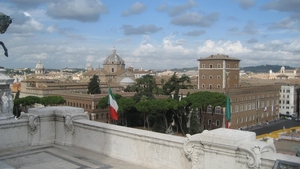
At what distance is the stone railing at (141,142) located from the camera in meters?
4.71

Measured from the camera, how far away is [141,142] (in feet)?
20.1

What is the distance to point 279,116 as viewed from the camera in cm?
6266

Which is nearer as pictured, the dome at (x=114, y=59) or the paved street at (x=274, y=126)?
the paved street at (x=274, y=126)

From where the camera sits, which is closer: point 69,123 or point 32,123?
point 69,123

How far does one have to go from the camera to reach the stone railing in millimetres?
4707

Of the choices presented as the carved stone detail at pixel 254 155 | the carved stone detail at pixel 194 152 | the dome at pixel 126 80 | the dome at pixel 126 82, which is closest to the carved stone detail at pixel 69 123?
the carved stone detail at pixel 194 152

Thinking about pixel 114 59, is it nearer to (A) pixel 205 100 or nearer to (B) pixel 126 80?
(B) pixel 126 80

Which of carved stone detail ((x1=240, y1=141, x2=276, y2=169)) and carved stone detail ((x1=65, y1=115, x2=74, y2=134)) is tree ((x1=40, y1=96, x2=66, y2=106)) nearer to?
carved stone detail ((x1=65, y1=115, x2=74, y2=134))

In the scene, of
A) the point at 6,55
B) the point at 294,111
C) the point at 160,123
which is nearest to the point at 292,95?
the point at 294,111

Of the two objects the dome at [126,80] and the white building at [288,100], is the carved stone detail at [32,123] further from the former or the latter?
the dome at [126,80]

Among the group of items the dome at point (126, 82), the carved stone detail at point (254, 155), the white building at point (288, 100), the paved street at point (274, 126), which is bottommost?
the paved street at point (274, 126)

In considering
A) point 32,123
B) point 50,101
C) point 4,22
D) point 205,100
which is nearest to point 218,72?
point 205,100

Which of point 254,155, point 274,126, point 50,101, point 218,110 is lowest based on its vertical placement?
point 274,126

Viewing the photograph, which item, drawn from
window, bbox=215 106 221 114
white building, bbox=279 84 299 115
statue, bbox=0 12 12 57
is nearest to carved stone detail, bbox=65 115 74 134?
statue, bbox=0 12 12 57
